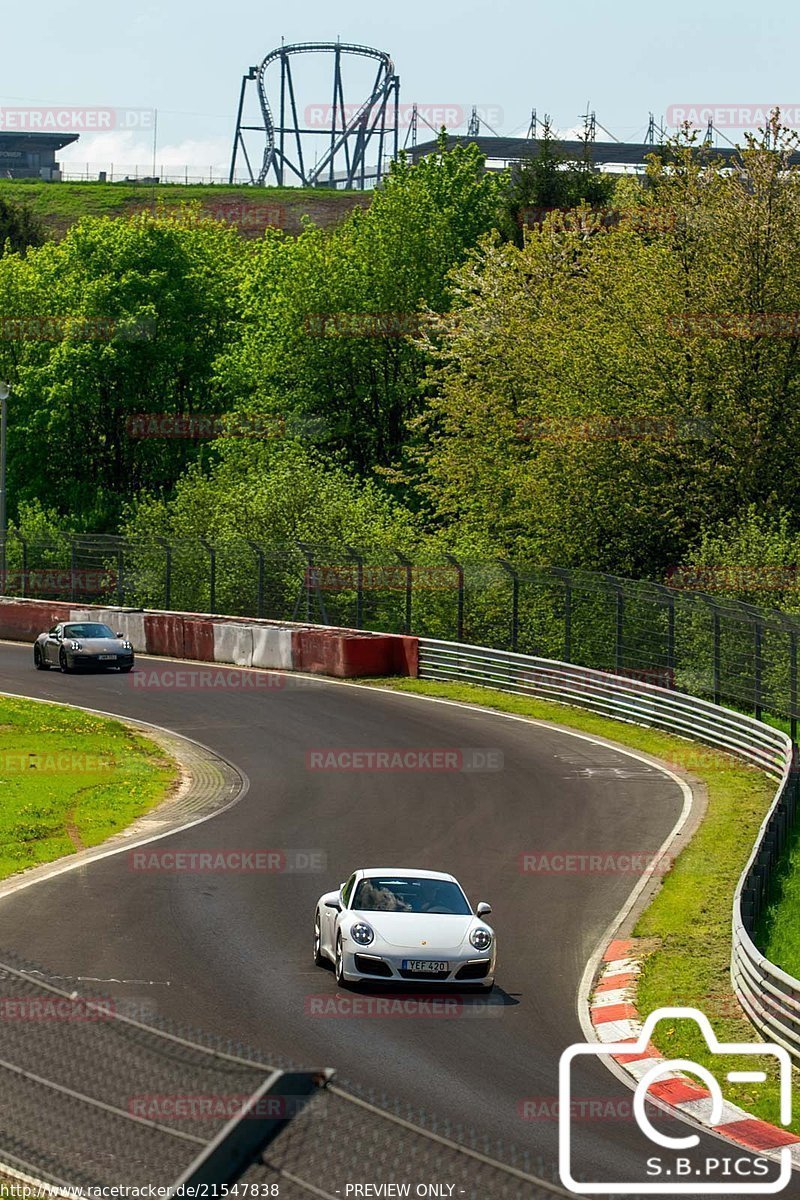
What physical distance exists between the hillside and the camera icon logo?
128 metres

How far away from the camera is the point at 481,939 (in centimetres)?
1591

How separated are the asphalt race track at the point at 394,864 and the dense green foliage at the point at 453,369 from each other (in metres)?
11.8

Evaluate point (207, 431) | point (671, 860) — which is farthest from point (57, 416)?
point (671, 860)

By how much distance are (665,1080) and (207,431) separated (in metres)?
58.8

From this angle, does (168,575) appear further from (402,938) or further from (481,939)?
(481,939)

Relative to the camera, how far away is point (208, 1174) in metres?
5.46

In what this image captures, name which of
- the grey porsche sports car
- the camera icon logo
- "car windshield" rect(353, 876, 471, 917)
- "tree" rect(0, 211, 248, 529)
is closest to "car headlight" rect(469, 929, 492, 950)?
"car windshield" rect(353, 876, 471, 917)

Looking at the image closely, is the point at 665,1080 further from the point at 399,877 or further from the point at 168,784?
the point at 168,784

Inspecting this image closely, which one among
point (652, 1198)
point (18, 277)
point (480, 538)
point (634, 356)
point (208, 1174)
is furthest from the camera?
point (18, 277)

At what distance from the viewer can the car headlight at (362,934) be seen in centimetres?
1575

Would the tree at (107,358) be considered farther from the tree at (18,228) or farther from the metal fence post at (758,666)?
the metal fence post at (758,666)

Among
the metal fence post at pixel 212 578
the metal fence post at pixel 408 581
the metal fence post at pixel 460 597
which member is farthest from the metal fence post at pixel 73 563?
the metal fence post at pixel 460 597

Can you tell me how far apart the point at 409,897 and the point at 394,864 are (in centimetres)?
470

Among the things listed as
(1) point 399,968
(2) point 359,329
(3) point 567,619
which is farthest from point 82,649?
(1) point 399,968
